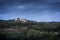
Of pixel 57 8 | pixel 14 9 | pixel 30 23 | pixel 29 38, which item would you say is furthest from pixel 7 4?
pixel 57 8

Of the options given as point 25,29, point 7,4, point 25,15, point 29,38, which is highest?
point 7,4

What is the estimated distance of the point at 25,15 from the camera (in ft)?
21.0

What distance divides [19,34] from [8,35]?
0.49 m

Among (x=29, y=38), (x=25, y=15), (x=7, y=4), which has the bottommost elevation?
(x=29, y=38)

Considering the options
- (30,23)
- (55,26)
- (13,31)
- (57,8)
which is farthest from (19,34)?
(57,8)

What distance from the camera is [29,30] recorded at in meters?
6.13

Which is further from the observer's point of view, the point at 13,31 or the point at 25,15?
the point at 25,15

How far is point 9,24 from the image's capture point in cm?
605

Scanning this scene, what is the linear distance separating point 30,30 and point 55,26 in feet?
3.64

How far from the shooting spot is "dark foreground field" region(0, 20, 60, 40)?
590cm

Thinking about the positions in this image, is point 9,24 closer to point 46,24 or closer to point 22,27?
point 22,27

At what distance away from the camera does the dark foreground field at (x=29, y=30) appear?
232 inches

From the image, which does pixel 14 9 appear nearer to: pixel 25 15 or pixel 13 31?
pixel 25 15

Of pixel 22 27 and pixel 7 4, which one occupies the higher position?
pixel 7 4
